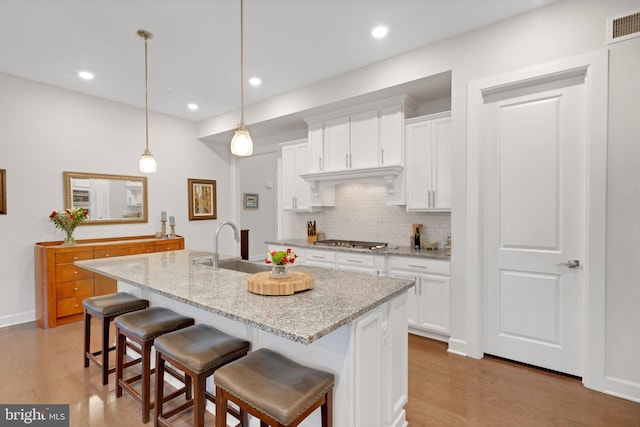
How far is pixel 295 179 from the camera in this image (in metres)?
4.71

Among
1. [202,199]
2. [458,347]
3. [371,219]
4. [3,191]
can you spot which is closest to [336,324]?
[458,347]

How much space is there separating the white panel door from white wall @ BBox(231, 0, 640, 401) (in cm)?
19

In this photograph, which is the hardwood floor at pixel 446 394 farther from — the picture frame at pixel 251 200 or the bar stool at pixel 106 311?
the picture frame at pixel 251 200

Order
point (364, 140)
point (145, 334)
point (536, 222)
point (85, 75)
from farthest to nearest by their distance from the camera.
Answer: point (364, 140), point (85, 75), point (536, 222), point (145, 334)

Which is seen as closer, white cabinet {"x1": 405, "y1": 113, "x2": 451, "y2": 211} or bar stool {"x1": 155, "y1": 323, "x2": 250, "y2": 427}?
bar stool {"x1": 155, "y1": 323, "x2": 250, "y2": 427}

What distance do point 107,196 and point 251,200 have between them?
3621 mm

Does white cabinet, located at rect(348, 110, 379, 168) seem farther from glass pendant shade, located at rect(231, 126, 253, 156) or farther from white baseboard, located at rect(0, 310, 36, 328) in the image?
white baseboard, located at rect(0, 310, 36, 328)

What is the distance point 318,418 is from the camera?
1604mm

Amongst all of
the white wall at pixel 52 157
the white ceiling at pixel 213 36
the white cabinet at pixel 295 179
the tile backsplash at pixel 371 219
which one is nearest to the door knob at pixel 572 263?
the tile backsplash at pixel 371 219

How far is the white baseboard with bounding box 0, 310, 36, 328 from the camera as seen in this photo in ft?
12.1

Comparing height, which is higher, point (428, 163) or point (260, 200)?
point (428, 163)

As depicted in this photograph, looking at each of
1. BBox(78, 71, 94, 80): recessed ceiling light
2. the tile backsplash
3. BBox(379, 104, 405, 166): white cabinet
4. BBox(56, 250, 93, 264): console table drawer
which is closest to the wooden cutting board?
BBox(379, 104, 405, 166): white cabinet

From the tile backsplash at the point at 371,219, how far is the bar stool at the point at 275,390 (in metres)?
2.66

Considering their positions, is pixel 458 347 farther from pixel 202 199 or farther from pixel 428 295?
pixel 202 199
